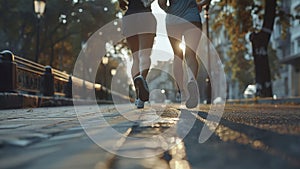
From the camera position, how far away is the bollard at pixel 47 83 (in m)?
13.9

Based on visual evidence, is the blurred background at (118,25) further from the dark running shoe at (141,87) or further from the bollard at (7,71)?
the dark running shoe at (141,87)

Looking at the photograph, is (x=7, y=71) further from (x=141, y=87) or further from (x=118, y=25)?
(x=118, y=25)

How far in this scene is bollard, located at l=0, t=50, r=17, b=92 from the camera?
9.66m

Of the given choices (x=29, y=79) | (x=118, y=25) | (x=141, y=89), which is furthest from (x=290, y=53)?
(x=141, y=89)

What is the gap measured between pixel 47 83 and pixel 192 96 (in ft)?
30.5

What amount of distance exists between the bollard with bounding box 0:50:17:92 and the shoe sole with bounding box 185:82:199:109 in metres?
5.38

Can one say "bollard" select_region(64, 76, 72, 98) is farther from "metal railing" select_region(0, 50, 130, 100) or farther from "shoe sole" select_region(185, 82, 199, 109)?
"shoe sole" select_region(185, 82, 199, 109)

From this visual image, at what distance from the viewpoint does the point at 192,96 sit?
5.75 m

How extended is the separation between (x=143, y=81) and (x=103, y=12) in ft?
88.6

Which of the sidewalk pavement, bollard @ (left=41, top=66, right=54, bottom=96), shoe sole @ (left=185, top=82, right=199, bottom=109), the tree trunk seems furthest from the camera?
the tree trunk

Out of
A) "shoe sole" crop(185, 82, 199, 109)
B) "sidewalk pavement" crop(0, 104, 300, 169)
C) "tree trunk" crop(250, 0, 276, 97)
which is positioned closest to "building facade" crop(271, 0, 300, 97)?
"tree trunk" crop(250, 0, 276, 97)

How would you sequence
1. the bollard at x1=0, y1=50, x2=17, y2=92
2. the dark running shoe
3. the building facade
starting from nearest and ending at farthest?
the dark running shoe < the bollard at x1=0, y1=50, x2=17, y2=92 < the building facade

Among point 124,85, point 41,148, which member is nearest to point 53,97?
point 41,148

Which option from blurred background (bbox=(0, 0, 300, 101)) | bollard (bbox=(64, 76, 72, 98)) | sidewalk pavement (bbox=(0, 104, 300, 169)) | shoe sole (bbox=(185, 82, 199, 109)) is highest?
blurred background (bbox=(0, 0, 300, 101))
